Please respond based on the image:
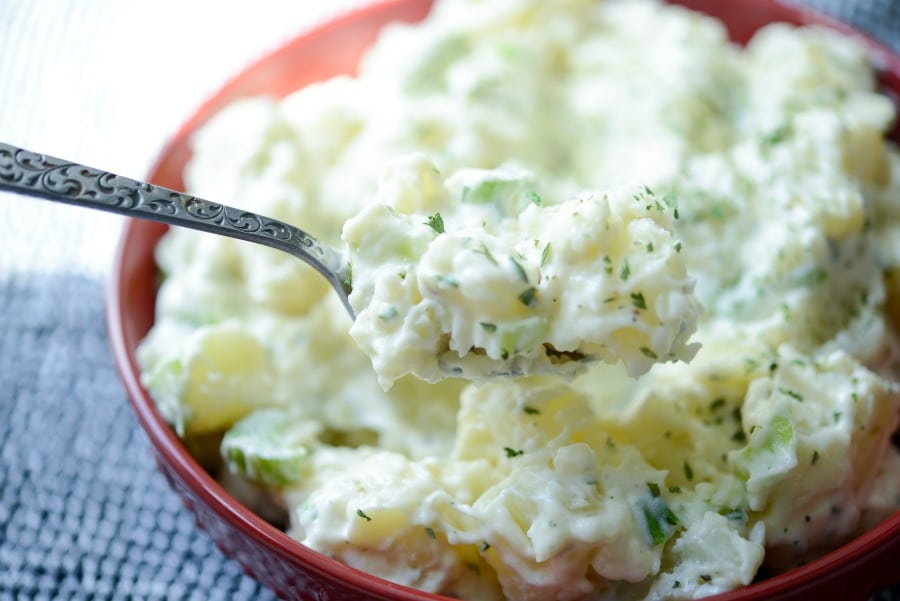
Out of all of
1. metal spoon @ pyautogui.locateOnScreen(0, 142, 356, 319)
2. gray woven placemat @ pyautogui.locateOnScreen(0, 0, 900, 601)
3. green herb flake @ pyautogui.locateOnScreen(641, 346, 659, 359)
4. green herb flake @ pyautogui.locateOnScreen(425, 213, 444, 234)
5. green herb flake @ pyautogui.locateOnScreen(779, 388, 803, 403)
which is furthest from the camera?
gray woven placemat @ pyautogui.locateOnScreen(0, 0, 900, 601)

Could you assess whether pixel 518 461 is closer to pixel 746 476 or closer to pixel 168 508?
pixel 746 476

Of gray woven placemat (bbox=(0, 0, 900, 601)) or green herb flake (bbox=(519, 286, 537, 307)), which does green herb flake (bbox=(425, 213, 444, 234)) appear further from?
gray woven placemat (bbox=(0, 0, 900, 601))

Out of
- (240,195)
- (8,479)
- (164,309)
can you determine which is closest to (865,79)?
(240,195)

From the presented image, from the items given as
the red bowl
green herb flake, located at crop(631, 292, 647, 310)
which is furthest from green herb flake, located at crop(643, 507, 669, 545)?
green herb flake, located at crop(631, 292, 647, 310)

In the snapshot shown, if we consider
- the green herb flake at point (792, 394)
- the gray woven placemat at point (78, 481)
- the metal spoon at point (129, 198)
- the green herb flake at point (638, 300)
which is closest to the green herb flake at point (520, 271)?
the green herb flake at point (638, 300)

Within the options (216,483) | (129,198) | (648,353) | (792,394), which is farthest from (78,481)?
(792,394)

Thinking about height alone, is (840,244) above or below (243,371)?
above

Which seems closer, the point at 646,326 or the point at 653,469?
the point at 646,326
